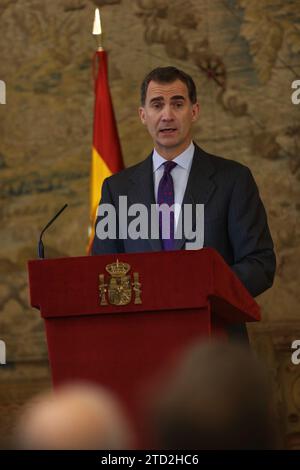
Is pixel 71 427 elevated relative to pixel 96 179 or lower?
lower

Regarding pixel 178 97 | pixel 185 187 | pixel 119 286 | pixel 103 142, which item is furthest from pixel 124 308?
pixel 103 142

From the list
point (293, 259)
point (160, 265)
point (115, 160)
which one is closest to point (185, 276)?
point (160, 265)

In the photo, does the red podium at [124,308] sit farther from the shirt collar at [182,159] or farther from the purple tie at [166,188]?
the shirt collar at [182,159]

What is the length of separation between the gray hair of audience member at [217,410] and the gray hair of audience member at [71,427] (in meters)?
0.08

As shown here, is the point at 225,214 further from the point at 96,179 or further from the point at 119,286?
the point at 96,179

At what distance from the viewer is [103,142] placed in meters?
8.05

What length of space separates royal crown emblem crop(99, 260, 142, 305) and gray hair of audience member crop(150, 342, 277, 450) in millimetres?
2006

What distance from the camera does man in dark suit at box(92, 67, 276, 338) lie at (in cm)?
464

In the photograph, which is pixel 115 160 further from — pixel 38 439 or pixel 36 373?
pixel 38 439

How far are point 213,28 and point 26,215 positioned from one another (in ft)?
8.71

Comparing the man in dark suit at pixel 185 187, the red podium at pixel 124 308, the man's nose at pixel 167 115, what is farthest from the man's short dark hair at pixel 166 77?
the red podium at pixel 124 308

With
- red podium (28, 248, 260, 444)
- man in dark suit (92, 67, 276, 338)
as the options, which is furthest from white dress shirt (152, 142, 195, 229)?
red podium (28, 248, 260, 444)

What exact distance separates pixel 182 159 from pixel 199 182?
205 mm

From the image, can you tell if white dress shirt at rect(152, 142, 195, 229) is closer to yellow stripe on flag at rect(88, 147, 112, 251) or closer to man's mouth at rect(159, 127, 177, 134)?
man's mouth at rect(159, 127, 177, 134)
